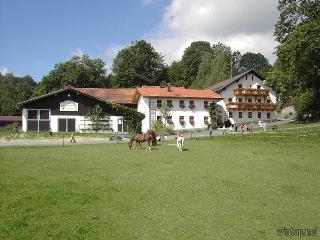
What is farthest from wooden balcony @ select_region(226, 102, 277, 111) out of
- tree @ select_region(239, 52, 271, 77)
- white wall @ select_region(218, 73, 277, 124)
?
tree @ select_region(239, 52, 271, 77)

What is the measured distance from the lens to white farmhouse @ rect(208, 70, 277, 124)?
76.1 metres

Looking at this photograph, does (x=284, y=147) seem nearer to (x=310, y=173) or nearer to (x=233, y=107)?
(x=310, y=173)

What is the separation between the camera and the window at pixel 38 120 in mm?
62375

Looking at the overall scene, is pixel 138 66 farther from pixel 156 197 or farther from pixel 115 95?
pixel 156 197

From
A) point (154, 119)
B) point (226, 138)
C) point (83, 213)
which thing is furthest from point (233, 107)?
point (83, 213)

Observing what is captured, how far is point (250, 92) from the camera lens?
77.1 metres

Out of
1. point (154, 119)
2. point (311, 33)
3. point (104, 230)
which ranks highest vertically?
point (311, 33)

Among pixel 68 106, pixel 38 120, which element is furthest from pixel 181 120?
pixel 38 120

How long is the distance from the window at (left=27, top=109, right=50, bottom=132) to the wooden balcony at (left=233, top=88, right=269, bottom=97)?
1325 inches

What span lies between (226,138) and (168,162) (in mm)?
20021

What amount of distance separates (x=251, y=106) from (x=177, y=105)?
1515 centimetres

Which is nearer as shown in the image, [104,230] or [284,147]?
[104,230]

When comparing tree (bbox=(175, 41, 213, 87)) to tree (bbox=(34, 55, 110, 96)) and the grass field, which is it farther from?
the grass field

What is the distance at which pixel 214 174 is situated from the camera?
2084cm
